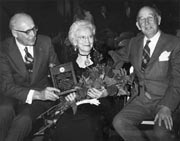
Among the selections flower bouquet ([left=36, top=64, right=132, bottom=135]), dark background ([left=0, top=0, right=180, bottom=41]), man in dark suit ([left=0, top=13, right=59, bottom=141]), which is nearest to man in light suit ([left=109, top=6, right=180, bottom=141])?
flower bouquet ([left=36, top=64, right=132, bottom=135])

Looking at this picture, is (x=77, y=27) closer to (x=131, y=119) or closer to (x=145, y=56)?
(x=145, y=56)

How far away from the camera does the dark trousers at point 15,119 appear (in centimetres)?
219

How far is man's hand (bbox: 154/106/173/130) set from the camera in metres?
2.08

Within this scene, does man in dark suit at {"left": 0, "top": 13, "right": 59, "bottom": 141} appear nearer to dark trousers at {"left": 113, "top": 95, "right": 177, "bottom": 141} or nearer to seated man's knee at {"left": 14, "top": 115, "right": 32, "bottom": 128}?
seated man's knee at {"left": 14, "top": 115, "right": 32, "bottom": 128}

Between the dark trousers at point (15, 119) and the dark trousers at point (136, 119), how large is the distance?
2.39 ft

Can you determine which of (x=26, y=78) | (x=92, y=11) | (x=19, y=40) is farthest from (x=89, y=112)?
(x=92, y=11)

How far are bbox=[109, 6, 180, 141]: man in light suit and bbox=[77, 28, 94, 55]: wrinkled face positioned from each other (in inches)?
15.9

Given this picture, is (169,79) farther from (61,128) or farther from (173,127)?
(61,128)

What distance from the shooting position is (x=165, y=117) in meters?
2.09

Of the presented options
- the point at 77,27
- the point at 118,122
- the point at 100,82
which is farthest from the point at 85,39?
the point at 118,122

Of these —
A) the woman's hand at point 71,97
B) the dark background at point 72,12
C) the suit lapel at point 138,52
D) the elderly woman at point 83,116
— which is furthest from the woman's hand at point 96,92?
the dark background at point 72,12

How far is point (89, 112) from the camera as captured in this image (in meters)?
2.30

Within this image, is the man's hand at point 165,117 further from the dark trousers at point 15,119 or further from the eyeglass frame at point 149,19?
the dark trousers at point 15,119

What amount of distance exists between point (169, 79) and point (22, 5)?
6.10 feet
